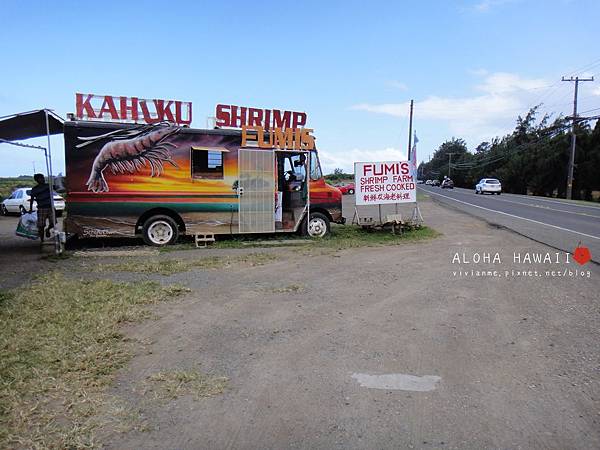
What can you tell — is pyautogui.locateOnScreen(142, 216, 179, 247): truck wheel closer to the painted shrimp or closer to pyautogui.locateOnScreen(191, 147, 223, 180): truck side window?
the painted shrimp

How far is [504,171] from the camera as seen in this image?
216ft

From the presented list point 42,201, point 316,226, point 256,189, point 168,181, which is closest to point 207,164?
point 168,181

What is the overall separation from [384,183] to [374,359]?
388 inches

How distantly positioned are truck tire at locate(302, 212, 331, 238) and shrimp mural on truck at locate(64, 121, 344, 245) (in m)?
0.59

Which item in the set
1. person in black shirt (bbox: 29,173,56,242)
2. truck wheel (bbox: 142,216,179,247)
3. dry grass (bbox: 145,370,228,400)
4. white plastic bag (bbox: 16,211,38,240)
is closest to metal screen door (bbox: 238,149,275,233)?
truck wheel (bbox: 142,216,179,247)

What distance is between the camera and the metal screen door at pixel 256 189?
11727mm

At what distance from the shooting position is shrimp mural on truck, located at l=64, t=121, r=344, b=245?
10688 mm

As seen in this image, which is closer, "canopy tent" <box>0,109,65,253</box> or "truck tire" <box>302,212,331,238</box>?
"canopy tent" <box>0,109,65,253</box>

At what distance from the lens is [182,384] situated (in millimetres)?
3887

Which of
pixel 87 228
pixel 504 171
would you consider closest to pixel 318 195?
pixel 87 228

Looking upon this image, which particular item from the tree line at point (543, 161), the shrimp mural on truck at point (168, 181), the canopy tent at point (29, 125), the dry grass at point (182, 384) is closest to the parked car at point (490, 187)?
the tree line at point (543, 161)

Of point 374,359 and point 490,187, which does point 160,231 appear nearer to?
point 374,359

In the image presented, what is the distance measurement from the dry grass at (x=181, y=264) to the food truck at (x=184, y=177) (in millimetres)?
1972

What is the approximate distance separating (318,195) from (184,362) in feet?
28.9
